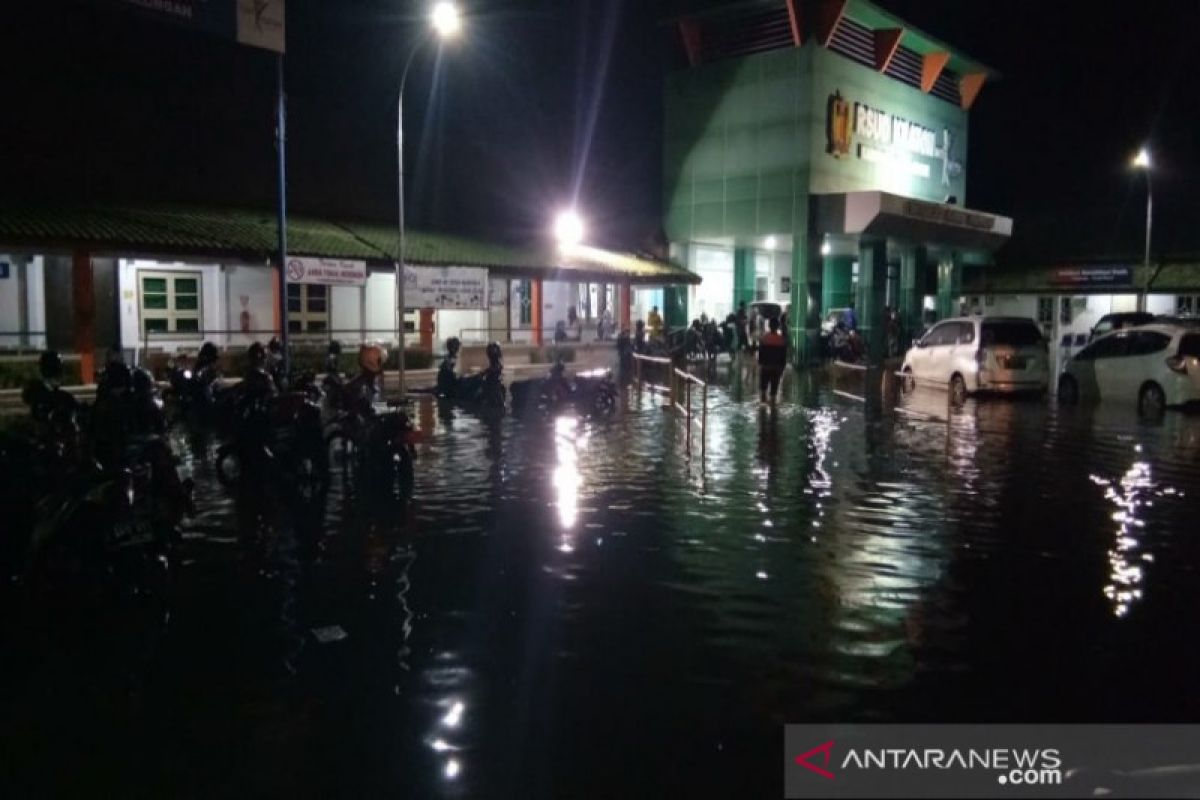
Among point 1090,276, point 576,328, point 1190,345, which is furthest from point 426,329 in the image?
point 1090,276

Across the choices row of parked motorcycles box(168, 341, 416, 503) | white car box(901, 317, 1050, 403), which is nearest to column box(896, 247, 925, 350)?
white car box(901, 317, 1050, 403)

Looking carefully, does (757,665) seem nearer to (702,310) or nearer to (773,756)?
(773,756)

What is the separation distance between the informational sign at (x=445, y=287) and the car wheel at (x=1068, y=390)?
42.0 feet

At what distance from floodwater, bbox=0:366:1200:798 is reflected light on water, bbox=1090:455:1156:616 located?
38 mm

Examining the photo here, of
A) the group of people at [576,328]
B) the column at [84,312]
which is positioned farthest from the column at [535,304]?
the column at [84,312]

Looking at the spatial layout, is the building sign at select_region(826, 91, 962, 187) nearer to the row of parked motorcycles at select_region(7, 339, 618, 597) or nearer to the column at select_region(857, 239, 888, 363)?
the column at select_region(857, 239, 888, 363)

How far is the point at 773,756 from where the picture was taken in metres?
4.59

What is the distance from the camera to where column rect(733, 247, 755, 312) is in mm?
39219

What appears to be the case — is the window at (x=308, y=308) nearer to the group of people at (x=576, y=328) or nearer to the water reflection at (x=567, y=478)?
the group of people at (x=576, y=328)

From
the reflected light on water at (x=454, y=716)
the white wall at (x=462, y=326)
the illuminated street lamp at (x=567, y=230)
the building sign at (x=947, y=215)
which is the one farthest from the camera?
the building sign at (x=947, y=215)

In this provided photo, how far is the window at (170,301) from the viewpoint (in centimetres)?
2545

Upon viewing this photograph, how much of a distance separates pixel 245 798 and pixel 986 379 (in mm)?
19667

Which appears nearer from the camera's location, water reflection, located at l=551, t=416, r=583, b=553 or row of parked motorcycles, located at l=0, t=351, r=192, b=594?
row of parked motorcycles, located at l=0, t=351, r=192, b=594

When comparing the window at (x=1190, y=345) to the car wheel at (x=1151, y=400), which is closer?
the window at (x=1190, y=345)
